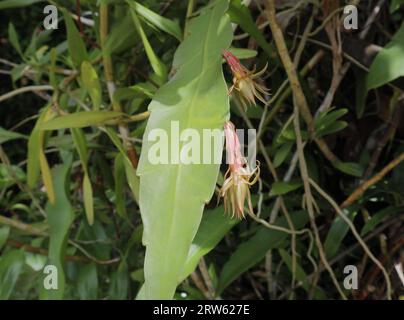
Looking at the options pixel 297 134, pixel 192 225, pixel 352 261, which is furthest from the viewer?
pixel 352 261

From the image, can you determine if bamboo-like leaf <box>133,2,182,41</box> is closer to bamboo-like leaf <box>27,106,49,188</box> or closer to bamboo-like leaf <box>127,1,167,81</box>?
bamboo-like leaf <box>127,1,167,81</box>

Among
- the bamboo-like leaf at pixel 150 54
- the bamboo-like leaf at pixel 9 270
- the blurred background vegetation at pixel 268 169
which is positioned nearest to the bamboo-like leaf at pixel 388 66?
the blurred background vegetation at pixel 268 169

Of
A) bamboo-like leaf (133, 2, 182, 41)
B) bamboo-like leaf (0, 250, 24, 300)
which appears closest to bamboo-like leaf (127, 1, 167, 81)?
bamboo-like leaf (133, 2, 182, 41)

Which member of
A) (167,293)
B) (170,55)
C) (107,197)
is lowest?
(167,293)

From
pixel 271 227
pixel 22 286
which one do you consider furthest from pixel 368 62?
pixel 22 286

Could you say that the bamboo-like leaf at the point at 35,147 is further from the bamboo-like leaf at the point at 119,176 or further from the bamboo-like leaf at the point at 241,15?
the bamboo-like leaf at the point at 241,15

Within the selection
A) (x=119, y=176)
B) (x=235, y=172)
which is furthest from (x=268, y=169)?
(x=235, y=172)

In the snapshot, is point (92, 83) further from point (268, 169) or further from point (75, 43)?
point (268, 169)

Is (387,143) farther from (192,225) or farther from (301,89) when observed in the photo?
(192,225)
